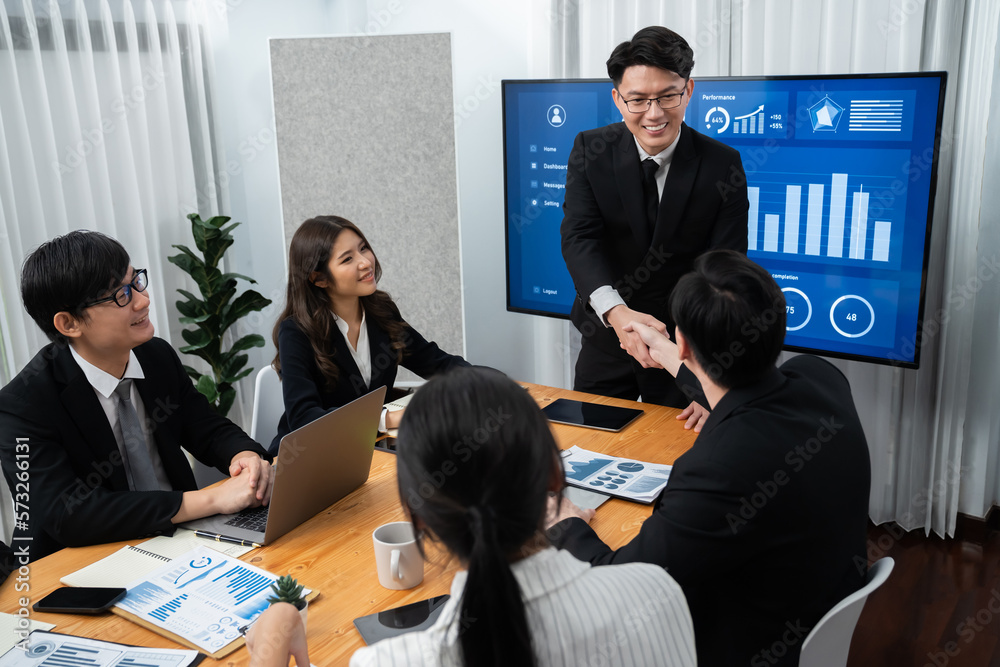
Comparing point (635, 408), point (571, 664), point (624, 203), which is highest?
point (624, 203)

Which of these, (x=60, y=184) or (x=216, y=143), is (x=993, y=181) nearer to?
(x=216, y=143)

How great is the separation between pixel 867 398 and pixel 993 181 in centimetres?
89

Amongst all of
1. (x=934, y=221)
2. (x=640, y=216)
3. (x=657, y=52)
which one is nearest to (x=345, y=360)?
(x=640, y=216)

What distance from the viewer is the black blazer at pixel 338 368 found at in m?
2.10

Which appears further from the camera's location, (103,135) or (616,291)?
(103,135)

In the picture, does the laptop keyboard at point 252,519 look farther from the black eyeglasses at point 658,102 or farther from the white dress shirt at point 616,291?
the black eyeglasses at point 658,102

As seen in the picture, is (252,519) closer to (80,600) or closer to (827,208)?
(80,600)

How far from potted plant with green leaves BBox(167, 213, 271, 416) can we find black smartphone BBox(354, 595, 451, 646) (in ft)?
7.53

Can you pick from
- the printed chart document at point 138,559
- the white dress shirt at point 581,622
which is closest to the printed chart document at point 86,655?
the printed chart document at point 138,559

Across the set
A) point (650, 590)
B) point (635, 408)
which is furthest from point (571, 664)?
point (635, 408)

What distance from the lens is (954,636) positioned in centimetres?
245

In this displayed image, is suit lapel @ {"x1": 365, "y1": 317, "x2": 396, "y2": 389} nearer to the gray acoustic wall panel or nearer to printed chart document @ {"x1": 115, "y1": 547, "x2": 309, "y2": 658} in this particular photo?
printed chart document @ {"x1": 115, "y1": 547, "x2": 309, "y2": 658}

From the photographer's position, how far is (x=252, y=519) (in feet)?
5.26

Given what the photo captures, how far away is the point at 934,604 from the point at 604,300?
1.55 metres
